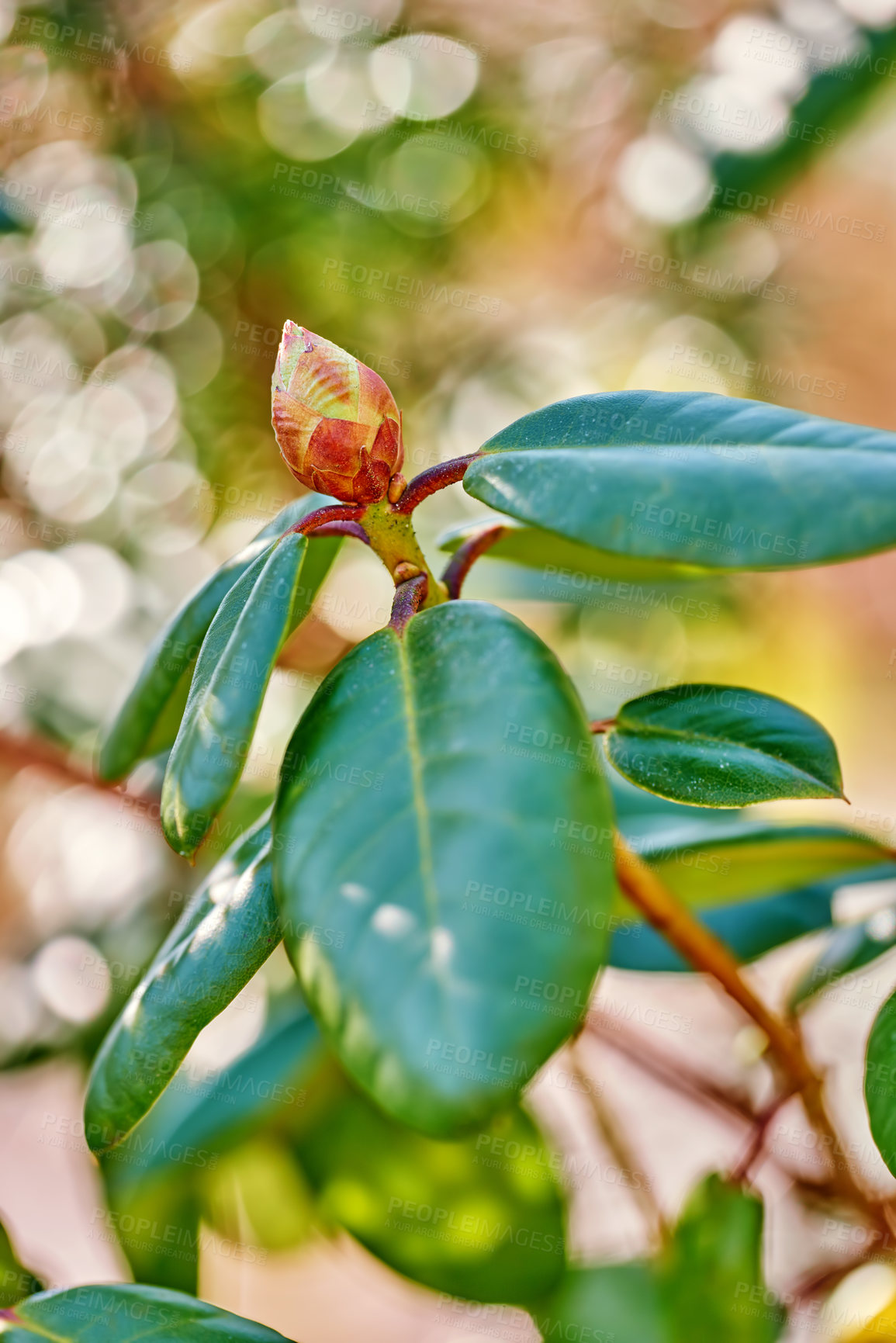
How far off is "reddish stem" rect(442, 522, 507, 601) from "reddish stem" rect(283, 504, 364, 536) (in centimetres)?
7

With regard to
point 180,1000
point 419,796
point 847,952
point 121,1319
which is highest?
point 419,796

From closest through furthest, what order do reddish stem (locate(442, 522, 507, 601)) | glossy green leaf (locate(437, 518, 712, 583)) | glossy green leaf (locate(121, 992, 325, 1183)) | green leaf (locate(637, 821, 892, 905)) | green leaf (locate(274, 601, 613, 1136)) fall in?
Answer: green leaf (locate(274, 601, 613, 1136)), reddish stem (locate(442, 522, 507, 601)), glossy green leaf (locate(437, 518, 712, 583)), green leaf (locate(637, 821, 892, 905)), glossy green leaf (locate(121, 992, 325, 1183))

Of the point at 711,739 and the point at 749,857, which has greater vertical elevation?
the point at 711,739

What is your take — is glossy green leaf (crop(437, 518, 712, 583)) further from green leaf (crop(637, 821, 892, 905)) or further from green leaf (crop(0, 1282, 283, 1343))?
green leaf (crop(0, 1282, 283, 1343))

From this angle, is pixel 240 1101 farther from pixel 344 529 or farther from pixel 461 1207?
pixel 344 529

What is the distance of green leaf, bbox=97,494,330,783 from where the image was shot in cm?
58

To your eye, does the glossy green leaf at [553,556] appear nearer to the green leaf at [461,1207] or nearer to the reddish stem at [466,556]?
the reddish stem at [466,556]

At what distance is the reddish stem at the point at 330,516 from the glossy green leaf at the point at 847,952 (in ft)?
1.74

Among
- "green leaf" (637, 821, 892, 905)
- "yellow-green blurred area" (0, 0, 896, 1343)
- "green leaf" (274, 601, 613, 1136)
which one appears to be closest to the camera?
"green leaf" (274, 601, 613, 1136)

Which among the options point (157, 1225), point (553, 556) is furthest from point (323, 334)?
point (157, 1225)

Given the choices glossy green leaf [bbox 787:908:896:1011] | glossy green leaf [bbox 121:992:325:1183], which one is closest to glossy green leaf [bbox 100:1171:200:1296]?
glossy green leaf [bbox 121:992:325:1183]

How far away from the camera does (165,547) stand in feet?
4.98

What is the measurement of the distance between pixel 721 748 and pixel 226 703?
0.27 meters

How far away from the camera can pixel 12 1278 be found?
64 centimetres
